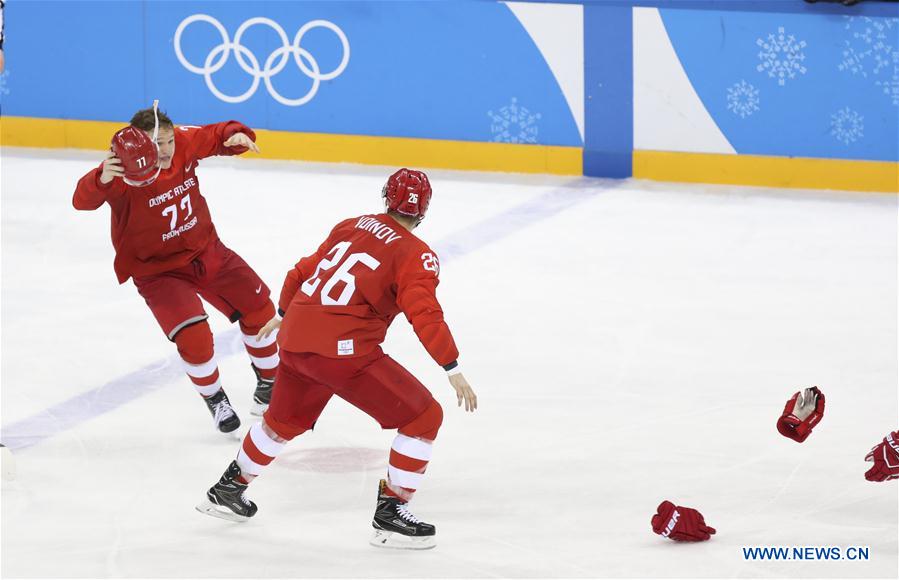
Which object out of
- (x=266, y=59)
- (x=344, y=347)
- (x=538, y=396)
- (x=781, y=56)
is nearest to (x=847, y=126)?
(x=781, y=56)

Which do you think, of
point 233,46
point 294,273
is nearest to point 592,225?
point 233,46

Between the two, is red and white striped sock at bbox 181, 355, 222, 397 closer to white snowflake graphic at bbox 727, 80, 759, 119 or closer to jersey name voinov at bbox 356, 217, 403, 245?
jersey name voinov at bbox 356, 217, 403, 245

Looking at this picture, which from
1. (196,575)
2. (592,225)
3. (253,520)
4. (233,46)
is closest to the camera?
(196,575)

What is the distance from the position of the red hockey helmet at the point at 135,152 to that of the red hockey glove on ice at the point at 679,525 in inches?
84.9

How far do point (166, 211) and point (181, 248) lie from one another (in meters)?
0.18

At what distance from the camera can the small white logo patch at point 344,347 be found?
4914 mm

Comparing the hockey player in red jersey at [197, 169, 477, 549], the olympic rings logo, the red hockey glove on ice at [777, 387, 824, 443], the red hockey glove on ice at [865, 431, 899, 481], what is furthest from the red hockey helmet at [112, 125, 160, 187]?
the olympic rings logo

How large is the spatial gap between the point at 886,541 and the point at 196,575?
7.26ft

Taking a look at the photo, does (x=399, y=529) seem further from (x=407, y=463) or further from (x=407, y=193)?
(x=407, y=193)

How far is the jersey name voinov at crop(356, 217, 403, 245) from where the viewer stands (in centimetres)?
494

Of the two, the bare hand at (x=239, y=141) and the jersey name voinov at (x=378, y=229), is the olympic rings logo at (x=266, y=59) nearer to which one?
the bare hand at (x=239, y=141)

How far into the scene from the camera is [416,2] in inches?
431

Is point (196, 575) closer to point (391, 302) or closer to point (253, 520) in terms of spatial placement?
point (253, 520)

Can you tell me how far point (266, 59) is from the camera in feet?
37.2
